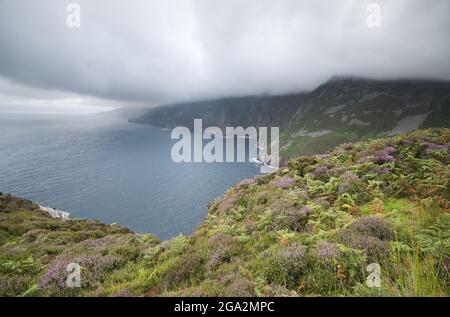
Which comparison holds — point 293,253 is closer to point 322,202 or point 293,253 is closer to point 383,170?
point 322,202

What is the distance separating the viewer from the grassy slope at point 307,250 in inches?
233

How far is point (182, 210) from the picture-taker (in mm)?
90375

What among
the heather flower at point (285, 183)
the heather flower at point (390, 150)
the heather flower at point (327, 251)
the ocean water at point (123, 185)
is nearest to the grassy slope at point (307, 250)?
the heather flower at point (327, 251)

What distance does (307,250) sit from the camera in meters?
7.35

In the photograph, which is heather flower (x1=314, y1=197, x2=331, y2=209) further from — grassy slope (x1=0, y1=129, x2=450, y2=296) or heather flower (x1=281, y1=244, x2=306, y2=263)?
heather flower (x1=281, y1=244, x2=306, y2=263)

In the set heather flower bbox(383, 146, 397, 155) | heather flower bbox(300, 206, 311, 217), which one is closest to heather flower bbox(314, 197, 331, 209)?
heather flower bbox(300, 206, 311, 217)

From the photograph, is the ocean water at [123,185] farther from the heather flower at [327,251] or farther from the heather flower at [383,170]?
the heather flower at [327,251]

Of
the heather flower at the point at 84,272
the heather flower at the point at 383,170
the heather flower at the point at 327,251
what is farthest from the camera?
the heather flower at the point at 383,170

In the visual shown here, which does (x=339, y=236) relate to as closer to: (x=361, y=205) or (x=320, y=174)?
(x=361, y=205)

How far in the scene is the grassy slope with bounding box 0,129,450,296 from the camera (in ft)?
19.4

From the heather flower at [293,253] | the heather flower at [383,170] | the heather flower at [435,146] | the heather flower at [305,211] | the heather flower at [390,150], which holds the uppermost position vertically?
the heather flower at [435,146]

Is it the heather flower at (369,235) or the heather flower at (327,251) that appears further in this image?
the heather flower at (369,235)

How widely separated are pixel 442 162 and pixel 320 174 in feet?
21.6
